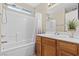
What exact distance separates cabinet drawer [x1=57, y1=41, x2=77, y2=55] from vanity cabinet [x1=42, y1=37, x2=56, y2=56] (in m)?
0.09

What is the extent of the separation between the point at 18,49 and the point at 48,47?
43cm

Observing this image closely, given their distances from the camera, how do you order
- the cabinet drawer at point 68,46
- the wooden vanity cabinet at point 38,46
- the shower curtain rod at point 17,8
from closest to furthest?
the cabinet drawer at point 68,46 < the shower curtain rod at point 17,8 < the wooden vanity cabinet at point 38,46

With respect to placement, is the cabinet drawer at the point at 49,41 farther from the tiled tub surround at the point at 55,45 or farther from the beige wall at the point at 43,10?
the beige wall at the point at 43,10

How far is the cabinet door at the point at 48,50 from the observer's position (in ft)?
4.97

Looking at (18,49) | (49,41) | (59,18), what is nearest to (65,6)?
(59,18)

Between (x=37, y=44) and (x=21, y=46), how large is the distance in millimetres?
242

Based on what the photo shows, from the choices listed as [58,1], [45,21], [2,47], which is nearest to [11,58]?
[2,47]

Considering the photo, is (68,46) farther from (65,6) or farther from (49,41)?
(65,6)

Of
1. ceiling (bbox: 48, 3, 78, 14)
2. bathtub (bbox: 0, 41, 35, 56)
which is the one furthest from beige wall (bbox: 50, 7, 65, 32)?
bathtub (bbox: 0, 41, 35, 56)

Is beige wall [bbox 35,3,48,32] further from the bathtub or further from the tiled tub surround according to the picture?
the bathtub

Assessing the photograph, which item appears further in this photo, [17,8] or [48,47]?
[48,47]

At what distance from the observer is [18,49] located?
5.00ft

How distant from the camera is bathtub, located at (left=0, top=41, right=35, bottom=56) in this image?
1.45 meters

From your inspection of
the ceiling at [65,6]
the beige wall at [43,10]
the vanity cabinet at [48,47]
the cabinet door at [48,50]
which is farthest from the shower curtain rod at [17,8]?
the cabinet door at [48,50]
